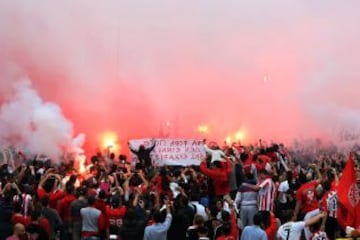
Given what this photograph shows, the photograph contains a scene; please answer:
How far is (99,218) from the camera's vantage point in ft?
30.1

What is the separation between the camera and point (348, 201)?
7312 millimetres

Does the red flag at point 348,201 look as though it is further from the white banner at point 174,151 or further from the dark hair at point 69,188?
the white banner at point 174,151

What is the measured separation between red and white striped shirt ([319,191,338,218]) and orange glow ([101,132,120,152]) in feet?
38.4

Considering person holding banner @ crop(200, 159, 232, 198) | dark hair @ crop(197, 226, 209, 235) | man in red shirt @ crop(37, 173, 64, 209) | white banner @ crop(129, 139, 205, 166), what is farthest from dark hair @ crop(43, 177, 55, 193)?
white banner @ crop(129, 139, 205, 166)

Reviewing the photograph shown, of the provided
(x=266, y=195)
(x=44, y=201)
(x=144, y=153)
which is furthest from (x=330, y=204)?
(x=144, y=153)

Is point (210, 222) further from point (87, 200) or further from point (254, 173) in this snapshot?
point (254, 173)

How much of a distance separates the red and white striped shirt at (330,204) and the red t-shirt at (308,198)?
1.02 m

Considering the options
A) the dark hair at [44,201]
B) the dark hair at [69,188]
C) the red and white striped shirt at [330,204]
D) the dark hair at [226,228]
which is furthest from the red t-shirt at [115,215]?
the red and white striped shirt at [330,204]

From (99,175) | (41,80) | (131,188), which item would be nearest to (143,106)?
(41,80)

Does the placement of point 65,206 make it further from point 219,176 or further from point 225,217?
point 219,176

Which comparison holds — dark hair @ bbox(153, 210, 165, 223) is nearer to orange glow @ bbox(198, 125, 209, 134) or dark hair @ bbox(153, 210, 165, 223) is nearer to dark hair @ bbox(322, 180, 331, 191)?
dark hair @ bbox(322, 180, 331, 191)

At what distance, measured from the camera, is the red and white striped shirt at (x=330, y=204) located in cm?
799

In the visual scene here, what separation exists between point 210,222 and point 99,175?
4258 mm

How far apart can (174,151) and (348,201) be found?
8.48 metres
